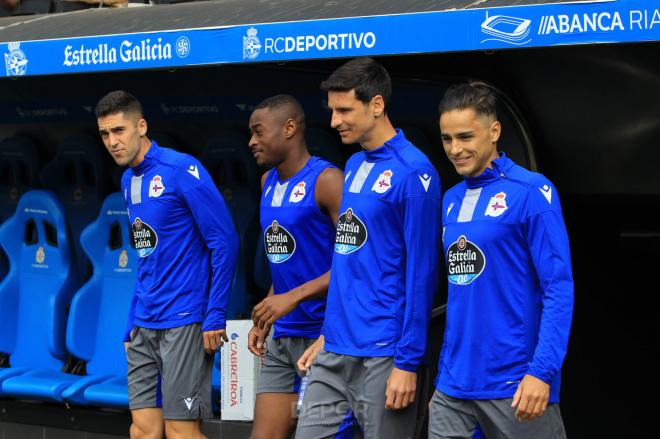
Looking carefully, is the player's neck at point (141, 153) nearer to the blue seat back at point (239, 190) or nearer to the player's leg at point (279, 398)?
the player's leg at point (279, 398)

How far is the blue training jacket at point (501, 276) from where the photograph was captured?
3914 mm

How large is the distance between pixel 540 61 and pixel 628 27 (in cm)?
143

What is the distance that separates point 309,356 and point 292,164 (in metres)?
0.77

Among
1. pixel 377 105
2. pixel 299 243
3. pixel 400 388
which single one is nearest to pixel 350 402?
pixel 400 388

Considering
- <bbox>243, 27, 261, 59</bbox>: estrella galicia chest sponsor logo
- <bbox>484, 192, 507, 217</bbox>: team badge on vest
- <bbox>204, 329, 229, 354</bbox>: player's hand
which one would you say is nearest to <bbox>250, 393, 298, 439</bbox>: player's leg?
<bbox>204, 329, 229, 354</bbox>: player's hand

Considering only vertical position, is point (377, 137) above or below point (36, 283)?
above

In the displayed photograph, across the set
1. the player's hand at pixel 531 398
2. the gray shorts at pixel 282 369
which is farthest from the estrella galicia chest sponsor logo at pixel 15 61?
the player's hand at pixel 531 398

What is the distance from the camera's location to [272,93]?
6844mm

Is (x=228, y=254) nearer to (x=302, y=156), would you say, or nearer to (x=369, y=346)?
(x=302, y=156)

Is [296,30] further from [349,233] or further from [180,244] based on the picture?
[349,233]

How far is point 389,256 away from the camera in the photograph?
173 inches

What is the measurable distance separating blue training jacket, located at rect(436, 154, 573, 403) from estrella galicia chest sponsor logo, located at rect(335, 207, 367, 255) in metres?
0.41

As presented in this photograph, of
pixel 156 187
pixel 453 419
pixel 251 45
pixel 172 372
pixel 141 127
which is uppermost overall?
pixel 251 45

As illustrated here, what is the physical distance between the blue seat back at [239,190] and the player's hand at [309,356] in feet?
7.00
